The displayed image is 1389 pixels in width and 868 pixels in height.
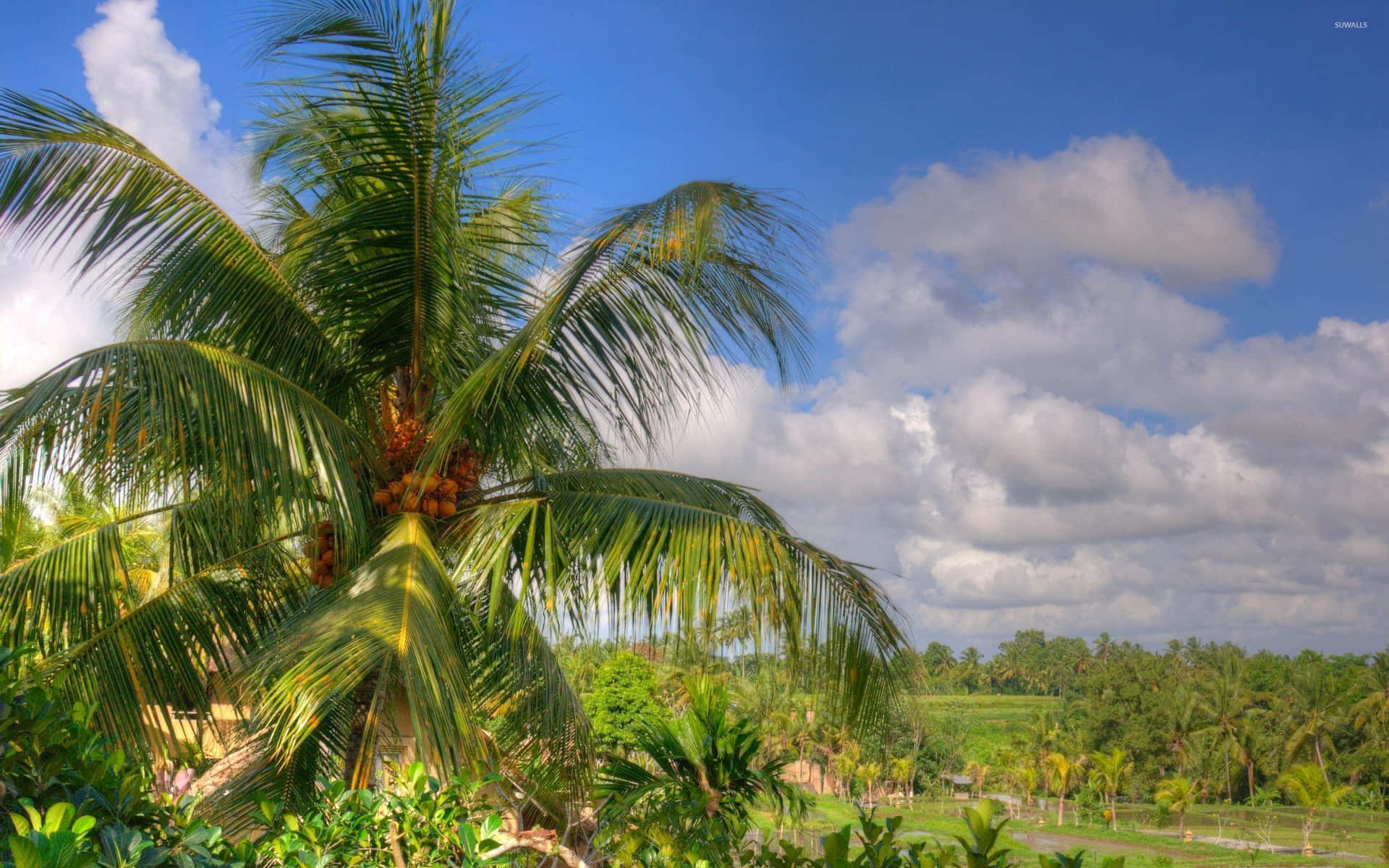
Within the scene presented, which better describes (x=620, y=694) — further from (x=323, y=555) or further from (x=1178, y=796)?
(x=1178, y=796)

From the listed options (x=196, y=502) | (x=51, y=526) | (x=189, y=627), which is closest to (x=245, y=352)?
(x=196, y=502)

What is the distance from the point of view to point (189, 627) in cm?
528

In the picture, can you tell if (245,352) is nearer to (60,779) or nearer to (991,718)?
(60,779)

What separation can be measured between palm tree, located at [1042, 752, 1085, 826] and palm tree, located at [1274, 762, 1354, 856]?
1055 centimetres

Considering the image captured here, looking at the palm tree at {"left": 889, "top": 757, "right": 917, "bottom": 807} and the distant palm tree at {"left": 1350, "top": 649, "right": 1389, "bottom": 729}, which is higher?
the distant palm tree at {"left": 1350, "top": 649, "right": 1389, "bottom": 729}

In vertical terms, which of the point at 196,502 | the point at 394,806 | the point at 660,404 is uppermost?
the point at 660,404

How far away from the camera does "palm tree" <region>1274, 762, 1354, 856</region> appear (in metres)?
47.7

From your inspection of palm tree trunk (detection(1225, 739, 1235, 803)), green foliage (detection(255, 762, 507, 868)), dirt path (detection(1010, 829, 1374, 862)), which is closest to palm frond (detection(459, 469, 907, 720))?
green foliage (detection(255, 762, 507, 868))

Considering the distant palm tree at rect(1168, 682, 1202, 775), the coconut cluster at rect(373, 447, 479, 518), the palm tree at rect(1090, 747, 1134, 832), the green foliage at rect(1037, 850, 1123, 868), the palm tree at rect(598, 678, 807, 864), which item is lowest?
the palm tree at rect(1090, 747, 1134, 832)

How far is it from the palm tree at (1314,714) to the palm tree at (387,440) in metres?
58.0

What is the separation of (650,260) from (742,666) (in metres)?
2.16

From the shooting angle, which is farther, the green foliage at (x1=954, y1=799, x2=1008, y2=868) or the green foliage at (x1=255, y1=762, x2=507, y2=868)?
the green foliage at (x1=255, y1=762, x2=507, y2=868)

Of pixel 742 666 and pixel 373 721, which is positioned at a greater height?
pixel 742 666

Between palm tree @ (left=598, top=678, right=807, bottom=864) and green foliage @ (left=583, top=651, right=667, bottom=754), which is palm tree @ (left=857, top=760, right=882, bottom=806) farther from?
palm tree @ (left=598, top=678, right=807, bottom=864)
